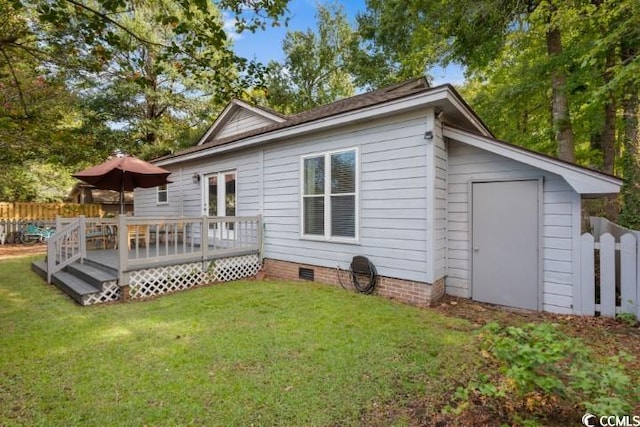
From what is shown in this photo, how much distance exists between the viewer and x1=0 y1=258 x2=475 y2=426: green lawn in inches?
97.3

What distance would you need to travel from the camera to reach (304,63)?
21953 mm

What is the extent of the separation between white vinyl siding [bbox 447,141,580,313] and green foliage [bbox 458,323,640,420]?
105 inches

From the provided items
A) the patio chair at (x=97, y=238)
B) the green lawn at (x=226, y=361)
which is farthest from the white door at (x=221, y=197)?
the green lawn at (x=226, y=361)

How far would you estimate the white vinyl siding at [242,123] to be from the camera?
10.6 meters

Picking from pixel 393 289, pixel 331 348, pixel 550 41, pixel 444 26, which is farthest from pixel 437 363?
pixel 444 26

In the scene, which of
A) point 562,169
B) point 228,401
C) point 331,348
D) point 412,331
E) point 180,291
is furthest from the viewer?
point 180,291

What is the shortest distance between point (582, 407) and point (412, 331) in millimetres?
1885

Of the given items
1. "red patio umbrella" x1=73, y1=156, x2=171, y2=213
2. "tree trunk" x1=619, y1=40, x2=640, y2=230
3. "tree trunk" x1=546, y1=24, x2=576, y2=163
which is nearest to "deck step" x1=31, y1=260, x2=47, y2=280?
"red patio umbrella" x1=73, y1=156, x2=171, y2=213

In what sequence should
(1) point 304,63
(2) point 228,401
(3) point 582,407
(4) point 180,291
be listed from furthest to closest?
(1) point 304,63
(4) point 180,291
(2) point 228,401
(3) point 582,407

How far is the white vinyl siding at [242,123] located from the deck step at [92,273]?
6.19m

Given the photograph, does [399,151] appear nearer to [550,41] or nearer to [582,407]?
[582,407]

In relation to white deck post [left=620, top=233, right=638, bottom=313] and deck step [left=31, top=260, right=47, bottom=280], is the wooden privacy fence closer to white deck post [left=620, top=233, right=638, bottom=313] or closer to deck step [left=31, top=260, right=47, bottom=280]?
deck step [left=31, top=260, right=47, bottom=280]

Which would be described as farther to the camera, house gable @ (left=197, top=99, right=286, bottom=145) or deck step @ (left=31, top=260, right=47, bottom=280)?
house gable @ (left=197, top=99, right=286, bottom=145)

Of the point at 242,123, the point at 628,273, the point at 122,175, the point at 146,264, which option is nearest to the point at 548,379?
the point at 628,273
